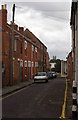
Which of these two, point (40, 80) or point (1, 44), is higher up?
point (1, 44)

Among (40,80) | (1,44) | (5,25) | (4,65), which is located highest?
(5,25)

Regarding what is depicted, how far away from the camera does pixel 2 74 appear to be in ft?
64.0

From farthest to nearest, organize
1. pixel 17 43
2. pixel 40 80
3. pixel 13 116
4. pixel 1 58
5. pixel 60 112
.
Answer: pixel 40 80 < pixel 17 43 < pixel 1 58 < pixel 60 112 < pixel 13 116

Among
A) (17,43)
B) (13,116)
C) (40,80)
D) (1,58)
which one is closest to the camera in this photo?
(13,116)

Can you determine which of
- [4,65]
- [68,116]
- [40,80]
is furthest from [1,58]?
[68,116]

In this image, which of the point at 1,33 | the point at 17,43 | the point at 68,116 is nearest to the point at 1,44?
the point at 1,33

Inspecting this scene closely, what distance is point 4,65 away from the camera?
2041 centimetres

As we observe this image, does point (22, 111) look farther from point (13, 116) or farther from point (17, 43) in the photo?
point (17, 43)

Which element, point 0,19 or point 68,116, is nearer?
point 68,116

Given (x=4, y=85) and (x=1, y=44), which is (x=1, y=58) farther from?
(x=4, y=85)

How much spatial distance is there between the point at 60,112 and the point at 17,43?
18.6m

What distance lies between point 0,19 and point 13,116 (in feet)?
46.7

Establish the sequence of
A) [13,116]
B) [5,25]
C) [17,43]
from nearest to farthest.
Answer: [13,116] → [5,25] → [17,43]

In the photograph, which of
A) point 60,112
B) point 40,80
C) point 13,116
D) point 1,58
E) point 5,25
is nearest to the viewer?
point 13,116
